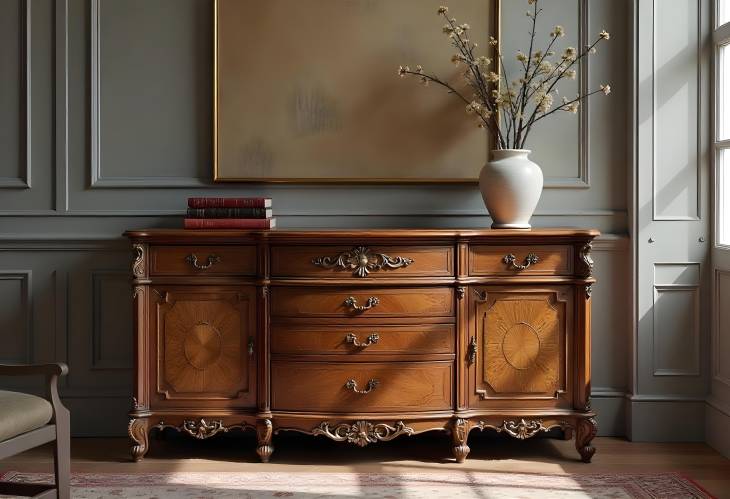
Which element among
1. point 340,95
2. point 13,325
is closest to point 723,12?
point 340,95

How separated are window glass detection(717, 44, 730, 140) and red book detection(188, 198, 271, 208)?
5.81ft

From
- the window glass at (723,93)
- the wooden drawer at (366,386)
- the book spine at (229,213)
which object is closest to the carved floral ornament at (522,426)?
the wooden drawer at (366,386)

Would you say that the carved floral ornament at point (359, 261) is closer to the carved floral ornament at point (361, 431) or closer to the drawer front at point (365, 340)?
the drawer front at point (365, 340)

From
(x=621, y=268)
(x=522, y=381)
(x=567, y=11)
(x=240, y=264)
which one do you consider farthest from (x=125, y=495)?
(x=567, y=11)

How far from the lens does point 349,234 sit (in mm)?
2967

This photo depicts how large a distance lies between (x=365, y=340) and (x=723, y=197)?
151 cm

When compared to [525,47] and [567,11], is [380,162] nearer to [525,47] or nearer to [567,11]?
[525,47]

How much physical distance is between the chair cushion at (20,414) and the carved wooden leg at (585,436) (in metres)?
1.78

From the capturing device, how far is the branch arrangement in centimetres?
333

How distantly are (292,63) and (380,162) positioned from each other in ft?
1.74

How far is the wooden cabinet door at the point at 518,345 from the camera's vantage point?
304 cm

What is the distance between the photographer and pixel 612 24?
3480 millimetres

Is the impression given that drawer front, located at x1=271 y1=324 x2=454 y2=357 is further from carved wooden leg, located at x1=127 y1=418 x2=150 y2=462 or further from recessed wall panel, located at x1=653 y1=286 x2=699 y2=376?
recessed wall panel, located at x1=653 y1=286 x2=699 y2=376

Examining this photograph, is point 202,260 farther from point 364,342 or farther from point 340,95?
point 340,95
